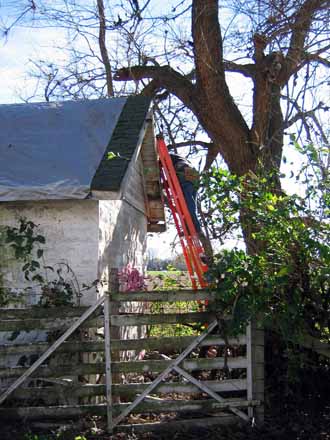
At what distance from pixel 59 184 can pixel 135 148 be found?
142 cm

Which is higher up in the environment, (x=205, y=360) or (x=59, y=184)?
(x=59, y=184)

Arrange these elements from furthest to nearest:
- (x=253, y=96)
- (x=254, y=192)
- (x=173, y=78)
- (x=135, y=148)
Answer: (x=173, y=78) < (x=253, y=96) < (x=135, y=148) < (x=254, y=192)

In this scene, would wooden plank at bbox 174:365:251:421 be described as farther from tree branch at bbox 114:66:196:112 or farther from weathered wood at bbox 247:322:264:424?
tree branch at bbox 114:66:196:112

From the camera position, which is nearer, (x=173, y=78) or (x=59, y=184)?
(x=59, y=184)

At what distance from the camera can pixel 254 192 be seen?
6004 millimetres

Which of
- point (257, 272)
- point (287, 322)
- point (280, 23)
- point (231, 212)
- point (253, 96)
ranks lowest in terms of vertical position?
point (287, 322)

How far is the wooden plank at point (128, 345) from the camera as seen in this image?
5.89 metres

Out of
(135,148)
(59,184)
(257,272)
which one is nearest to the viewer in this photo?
(257,272)

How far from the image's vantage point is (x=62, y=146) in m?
8.12

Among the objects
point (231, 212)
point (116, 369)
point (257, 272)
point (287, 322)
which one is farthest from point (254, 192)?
point (116, 369)

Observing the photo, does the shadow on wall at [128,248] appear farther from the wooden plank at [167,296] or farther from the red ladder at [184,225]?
the wooden plank at [167,296]

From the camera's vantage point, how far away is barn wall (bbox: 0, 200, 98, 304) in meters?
7.28

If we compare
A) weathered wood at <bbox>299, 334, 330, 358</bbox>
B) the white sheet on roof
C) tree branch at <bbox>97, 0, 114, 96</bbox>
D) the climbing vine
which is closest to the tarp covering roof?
the white sheet on roof

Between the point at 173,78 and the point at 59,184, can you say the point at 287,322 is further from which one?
the point at 173,78
